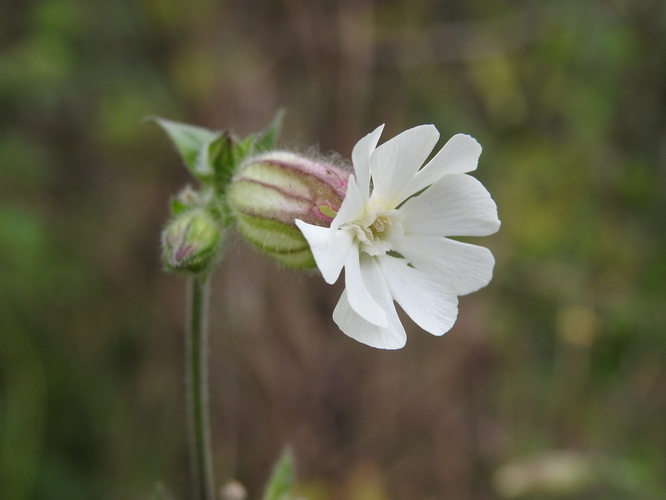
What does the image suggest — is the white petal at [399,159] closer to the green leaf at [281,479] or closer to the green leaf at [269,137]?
the green leaf at [269,137]

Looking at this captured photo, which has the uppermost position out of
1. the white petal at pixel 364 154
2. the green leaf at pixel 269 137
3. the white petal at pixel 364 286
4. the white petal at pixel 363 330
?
the green leaf at pixel 269 137

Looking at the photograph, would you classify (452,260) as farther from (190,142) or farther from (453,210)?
(190,142)

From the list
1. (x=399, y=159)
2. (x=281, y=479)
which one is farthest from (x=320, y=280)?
(x=399, y=159)

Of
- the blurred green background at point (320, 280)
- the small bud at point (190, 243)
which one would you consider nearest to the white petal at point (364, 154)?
the small bud at point (190, 243)

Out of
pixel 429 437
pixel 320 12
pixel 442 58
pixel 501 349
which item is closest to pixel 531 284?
pixel 501 349

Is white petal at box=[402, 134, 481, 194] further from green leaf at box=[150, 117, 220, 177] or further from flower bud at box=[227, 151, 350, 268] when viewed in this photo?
green leaf at box=[150, 117, 220, 177]

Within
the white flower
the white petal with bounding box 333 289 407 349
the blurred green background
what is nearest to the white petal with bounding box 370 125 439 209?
the white flower
